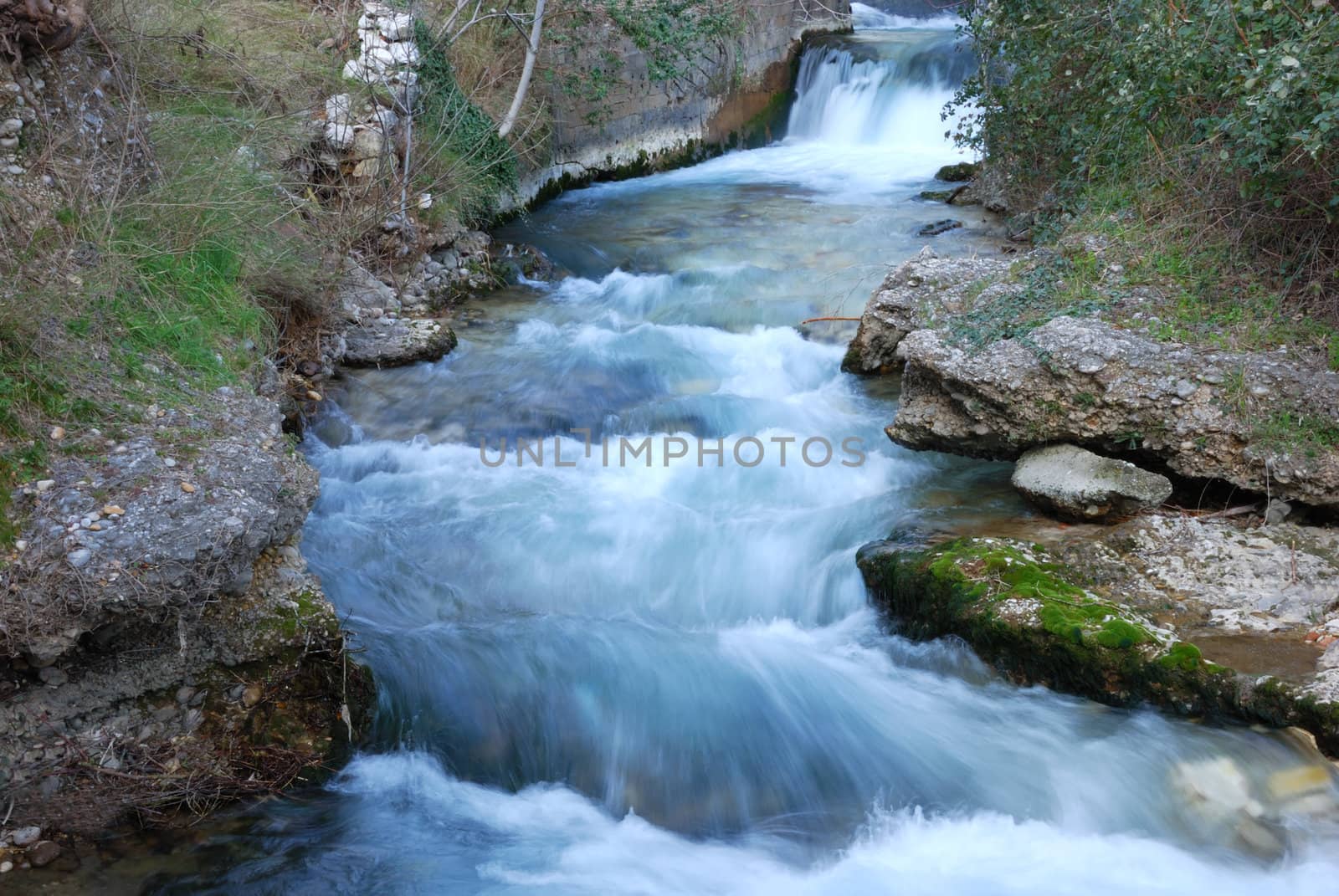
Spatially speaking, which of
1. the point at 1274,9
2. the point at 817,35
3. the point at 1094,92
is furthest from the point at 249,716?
the point at 817,35

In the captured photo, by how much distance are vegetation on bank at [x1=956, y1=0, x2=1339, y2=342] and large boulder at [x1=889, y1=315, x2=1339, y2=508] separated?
23 centimetres

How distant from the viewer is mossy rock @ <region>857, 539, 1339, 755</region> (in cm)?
376

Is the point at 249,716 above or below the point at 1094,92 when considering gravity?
below

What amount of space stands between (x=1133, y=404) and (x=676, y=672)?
2520mm

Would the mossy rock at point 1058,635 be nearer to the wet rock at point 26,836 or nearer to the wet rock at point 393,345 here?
the wet rock at point 26,836

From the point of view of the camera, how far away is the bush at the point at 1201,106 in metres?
4.57

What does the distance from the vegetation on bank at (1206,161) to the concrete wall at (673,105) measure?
217 inches

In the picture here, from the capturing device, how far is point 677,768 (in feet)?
13.8

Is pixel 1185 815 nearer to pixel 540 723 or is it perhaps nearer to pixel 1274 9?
pixel 540 723

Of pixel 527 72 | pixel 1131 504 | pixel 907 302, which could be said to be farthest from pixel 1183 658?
pixel 527 72

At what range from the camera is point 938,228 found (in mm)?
9555

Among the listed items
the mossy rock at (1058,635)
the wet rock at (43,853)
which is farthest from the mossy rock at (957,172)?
the wet rock at (43,853)

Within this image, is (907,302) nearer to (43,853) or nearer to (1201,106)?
(1201,106)

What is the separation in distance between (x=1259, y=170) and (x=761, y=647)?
333cm
